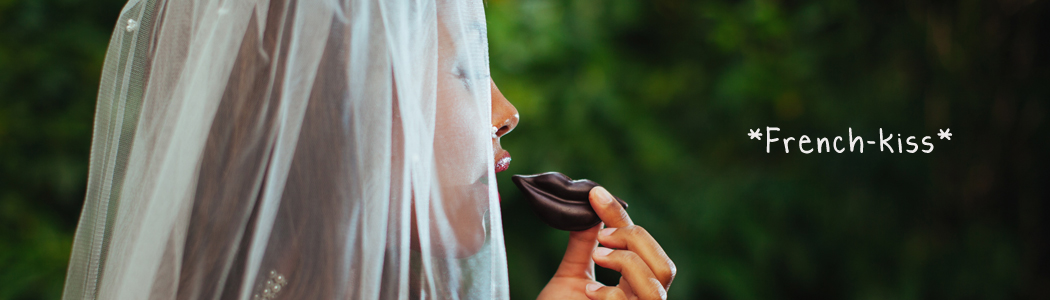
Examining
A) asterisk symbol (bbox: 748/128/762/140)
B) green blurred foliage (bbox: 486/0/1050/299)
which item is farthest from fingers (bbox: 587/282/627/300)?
asterisk symbol (bbox: 748/128/762/140)

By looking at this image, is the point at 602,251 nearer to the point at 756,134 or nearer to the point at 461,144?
the point at 461,144

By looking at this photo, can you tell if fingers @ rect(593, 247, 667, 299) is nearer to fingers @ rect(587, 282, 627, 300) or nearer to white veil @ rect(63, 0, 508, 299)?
fingers @ rect(587, 282, 627, 300)

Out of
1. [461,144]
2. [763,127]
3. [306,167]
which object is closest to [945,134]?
[763,127]

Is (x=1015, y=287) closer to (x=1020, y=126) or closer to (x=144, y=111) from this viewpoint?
(x=1020, y=126)

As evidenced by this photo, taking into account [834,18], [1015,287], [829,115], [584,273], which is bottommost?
[1015,287]

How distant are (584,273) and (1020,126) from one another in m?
1.37

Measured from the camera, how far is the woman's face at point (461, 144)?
1.65 ft

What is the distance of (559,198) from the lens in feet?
1.94

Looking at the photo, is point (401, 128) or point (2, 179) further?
point (2, 179)

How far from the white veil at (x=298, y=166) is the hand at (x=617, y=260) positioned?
0.15 metres

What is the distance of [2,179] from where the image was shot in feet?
4.46

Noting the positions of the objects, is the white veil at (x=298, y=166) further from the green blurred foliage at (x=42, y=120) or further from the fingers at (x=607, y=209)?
the green blurred foliage at (x=42, y=120)

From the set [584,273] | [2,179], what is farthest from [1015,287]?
[2,179]

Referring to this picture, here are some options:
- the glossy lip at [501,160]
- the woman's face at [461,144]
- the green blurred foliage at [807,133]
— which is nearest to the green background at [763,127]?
the green blurred foliage at [807,133]
